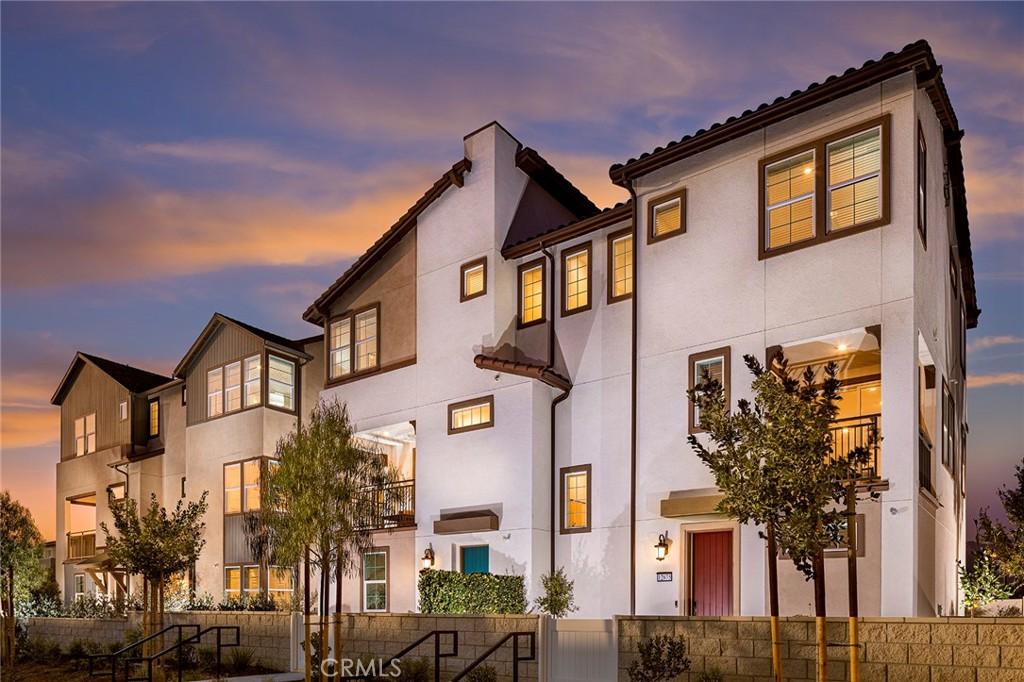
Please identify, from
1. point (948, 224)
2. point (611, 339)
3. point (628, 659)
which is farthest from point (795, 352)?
point (628, 659)

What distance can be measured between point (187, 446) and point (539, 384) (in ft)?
50.0

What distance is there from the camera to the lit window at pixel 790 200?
57.0ft

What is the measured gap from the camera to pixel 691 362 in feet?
60.7

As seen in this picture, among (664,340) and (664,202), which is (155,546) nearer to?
(664,340)

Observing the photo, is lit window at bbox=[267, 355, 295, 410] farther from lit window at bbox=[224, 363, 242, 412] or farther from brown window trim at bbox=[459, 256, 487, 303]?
brown window trim at bbox=[459, 256, 487, 303]

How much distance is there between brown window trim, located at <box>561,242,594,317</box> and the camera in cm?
2123

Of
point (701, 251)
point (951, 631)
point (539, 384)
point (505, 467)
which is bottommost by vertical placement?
point (951, 631)

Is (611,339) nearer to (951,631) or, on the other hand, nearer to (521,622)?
(521,622)

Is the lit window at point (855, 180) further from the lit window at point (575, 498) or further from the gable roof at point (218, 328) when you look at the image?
the gable roof at point (218, 328)

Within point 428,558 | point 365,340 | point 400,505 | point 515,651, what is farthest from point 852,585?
point 365,340

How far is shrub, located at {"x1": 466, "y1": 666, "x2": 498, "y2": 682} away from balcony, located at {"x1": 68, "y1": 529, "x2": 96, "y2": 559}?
23.2 m

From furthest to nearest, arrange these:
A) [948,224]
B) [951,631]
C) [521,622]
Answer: [948,224], [521,622], [951,631]

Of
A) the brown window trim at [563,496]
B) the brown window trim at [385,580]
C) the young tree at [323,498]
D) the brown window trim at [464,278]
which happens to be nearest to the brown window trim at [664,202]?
the brown window trim at [464,278]

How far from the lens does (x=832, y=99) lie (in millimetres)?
16969
